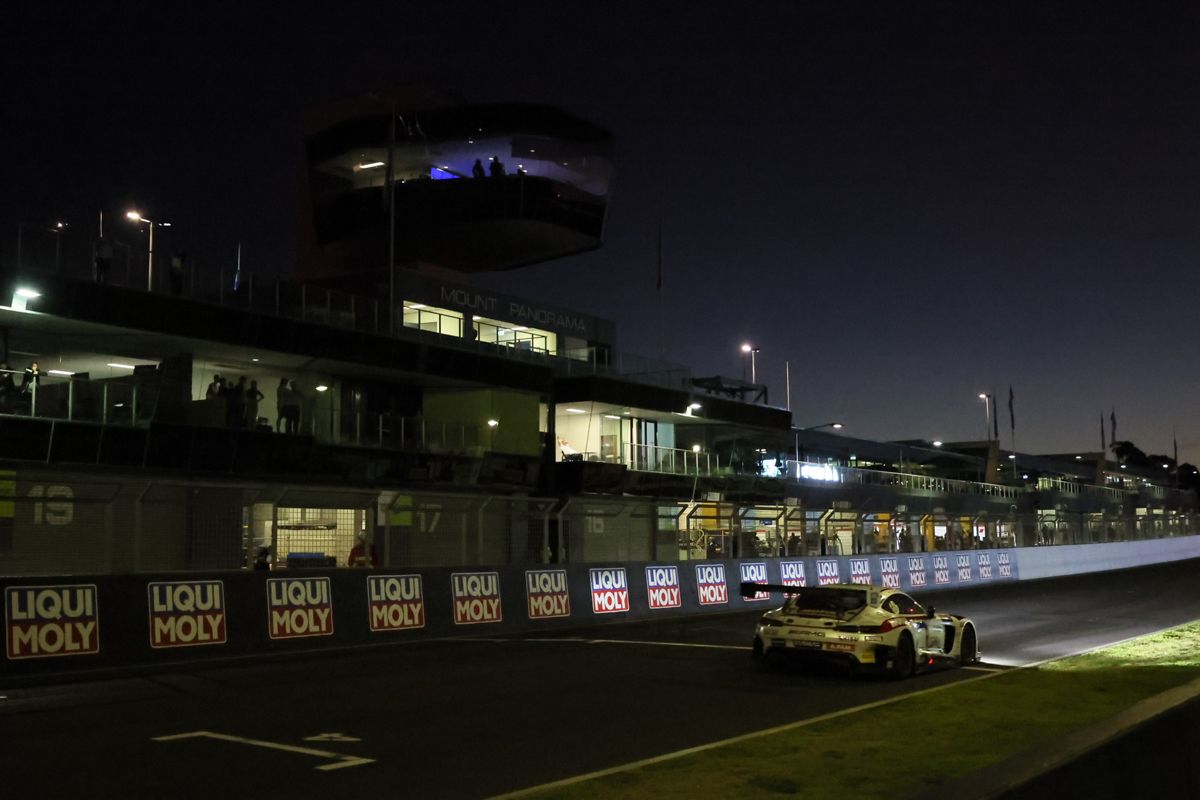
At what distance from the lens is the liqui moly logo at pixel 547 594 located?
76.6 ft

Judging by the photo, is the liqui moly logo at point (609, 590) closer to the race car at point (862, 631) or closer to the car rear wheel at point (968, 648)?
the race car at point (862, 631)

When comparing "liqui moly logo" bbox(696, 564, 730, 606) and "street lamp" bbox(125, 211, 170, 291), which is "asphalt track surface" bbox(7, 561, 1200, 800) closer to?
"liqui moly logo" bbox(696, 564, 730, 606)

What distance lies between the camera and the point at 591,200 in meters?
48.8

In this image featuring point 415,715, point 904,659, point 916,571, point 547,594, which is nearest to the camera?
point 415,715

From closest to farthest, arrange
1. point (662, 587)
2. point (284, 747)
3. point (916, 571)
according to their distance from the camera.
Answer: point (284, 747) < point (662, 587) < point (916, 571)

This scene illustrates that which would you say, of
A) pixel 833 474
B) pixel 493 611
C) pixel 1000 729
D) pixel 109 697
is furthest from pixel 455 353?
pixel 833 474

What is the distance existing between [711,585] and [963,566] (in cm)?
1411

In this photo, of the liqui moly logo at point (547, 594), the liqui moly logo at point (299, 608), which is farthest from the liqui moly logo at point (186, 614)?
the liqui moly logo at point (547, 594)

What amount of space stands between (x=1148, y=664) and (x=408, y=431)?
76.3ft

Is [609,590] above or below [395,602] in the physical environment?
below

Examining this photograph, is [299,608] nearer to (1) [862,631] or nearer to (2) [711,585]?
(1) [862,631]

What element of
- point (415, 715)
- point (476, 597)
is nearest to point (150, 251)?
point (476, 597)

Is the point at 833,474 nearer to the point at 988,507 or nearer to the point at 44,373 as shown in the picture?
the point at 988,507

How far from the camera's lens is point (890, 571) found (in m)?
34.7
